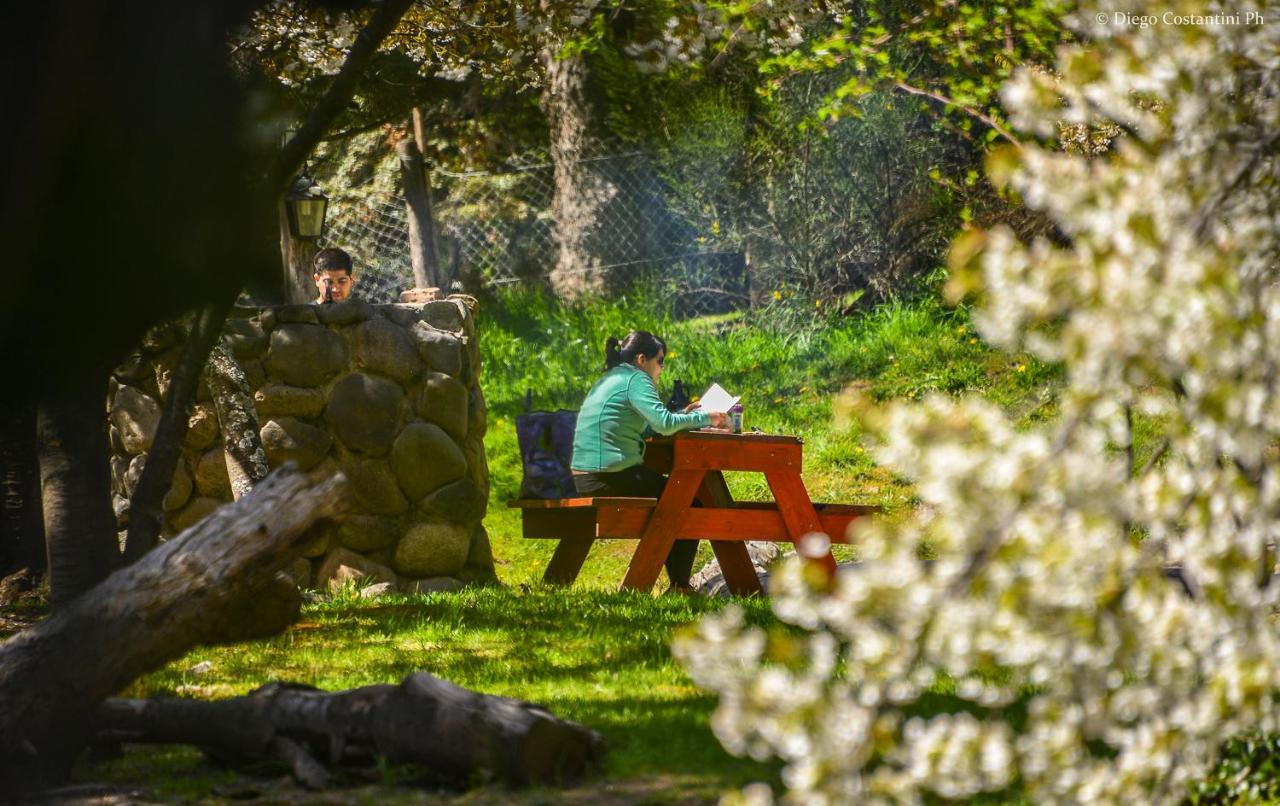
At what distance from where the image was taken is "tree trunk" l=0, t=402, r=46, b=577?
25.9 ft

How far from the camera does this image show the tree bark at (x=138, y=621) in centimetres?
353

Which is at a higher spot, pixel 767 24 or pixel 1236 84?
pixel 767 24

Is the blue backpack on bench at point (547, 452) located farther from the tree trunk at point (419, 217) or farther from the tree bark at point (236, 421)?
the tree trunk at point (419, 217)

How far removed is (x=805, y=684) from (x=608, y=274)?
12926 mm

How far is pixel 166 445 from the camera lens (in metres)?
4.68

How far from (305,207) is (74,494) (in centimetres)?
493

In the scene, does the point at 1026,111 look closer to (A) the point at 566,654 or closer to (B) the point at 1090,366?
(B) the point at 1090,366

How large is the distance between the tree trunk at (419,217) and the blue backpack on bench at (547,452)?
638cm

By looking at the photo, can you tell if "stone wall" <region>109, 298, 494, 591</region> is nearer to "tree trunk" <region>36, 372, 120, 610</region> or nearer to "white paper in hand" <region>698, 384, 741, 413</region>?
"white paper in hand" <region>698, 384, 741, 413</region>

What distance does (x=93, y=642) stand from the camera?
11.7ft

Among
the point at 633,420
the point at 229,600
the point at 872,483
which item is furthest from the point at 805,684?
the point at 872,483

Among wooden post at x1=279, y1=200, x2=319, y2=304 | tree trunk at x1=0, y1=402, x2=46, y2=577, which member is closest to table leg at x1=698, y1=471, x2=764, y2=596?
wooden post at x1=279, y1=200, x2=319, y2=304

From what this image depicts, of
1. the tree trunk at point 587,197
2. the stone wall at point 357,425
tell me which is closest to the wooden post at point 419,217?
the tree trunk at point 587,197

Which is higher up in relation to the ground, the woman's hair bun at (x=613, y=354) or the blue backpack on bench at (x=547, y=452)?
the woman's hair bun at (x=613, y=354)
